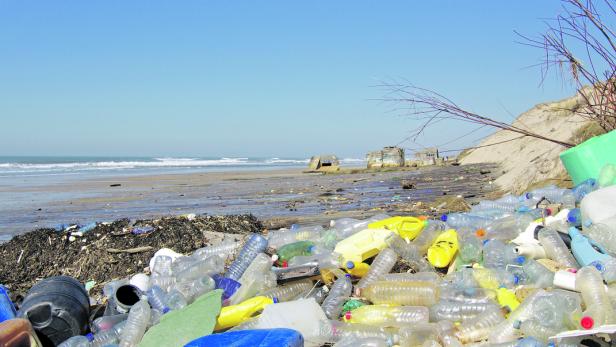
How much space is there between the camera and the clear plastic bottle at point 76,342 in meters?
4.02

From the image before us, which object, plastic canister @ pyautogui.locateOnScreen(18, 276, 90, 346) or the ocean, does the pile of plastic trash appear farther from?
the ocean

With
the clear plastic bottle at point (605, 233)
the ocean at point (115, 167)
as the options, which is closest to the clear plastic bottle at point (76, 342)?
the clear plastic bottle at point (605, 233)

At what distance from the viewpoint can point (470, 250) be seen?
480 centimetres

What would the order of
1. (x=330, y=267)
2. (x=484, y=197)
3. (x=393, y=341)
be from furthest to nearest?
1. (x=484, y=197)
2. (x=330, y=267)
3. (x=393, y=341)

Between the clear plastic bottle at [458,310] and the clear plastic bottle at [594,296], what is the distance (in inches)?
22.7

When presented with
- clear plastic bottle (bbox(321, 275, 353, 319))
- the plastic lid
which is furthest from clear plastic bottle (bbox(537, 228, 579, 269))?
clear plastic bottle (bbox(321, 275, 353, 319))

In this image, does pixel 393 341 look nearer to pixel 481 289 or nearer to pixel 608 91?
pixel 481 289

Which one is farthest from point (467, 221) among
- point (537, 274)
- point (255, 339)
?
point (255, 339)

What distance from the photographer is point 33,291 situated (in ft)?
14.4

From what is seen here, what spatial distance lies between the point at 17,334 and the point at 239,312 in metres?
1.45

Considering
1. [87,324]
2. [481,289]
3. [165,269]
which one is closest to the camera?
[481,289]

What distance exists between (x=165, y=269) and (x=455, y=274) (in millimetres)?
2746

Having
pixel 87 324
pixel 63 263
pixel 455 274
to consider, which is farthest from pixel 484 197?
pixel 87 324

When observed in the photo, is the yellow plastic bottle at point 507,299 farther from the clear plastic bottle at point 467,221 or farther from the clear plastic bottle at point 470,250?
the clear plastic bottle at point 467,221
